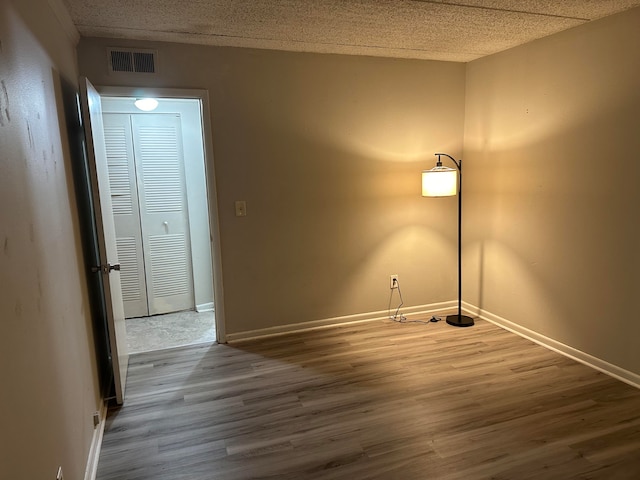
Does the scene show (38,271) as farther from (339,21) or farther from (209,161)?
(339,21)

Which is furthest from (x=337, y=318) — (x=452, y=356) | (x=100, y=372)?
(x=100, y=372)

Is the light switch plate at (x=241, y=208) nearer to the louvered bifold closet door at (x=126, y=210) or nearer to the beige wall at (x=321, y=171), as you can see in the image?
the beige wall at (x=321, y=171)

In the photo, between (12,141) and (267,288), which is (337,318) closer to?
(267,288)

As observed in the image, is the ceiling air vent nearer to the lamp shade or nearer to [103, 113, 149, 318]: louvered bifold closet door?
[103, 113, 149, 318]: louvered bifold closet door

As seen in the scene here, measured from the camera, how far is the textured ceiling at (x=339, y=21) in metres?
2.39

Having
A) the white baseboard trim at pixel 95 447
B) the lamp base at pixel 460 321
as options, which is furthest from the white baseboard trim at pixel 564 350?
the white baseboard trim at pixel 95 447

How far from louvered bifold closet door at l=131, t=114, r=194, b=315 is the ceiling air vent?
1.03m

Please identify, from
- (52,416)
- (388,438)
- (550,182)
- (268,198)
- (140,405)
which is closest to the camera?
(52,416)

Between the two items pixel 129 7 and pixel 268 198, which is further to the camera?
pixel 268 198

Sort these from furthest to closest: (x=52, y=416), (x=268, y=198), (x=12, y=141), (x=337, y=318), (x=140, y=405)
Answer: (x=337, y=318), (x=268, y=198), (x=140, y=405), (x=52, y=416), (x=12, y=141)

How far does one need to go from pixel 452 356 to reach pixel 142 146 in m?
3.32

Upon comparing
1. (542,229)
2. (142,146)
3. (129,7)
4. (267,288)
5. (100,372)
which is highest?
(129,7)

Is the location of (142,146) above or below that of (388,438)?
above

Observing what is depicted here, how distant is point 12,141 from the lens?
4.35 ft
